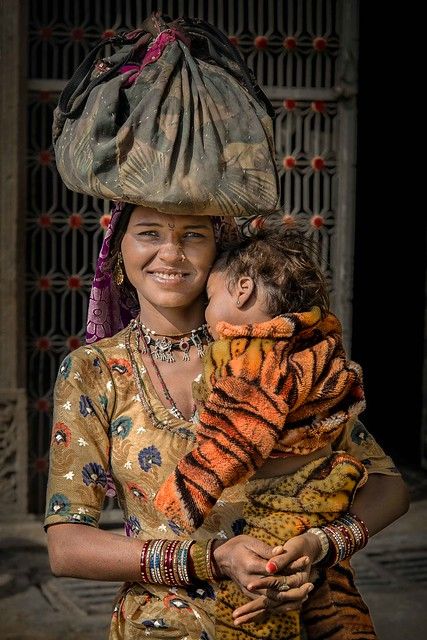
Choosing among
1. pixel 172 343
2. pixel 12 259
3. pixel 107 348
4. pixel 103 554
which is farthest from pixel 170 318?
pixel 12 259

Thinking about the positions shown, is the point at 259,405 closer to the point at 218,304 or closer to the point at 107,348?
the point at 218,304

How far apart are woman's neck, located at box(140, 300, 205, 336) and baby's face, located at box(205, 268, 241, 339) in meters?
0.10

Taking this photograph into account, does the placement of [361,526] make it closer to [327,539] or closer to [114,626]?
[327,539]

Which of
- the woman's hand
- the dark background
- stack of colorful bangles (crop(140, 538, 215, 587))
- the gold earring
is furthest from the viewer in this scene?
the dark background

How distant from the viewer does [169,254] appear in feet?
7.64

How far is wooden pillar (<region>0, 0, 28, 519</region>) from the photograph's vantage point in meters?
5.46

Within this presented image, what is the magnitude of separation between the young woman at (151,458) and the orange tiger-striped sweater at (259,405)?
138mm

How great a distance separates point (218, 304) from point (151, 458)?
1.23 feet

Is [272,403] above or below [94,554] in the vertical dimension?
above

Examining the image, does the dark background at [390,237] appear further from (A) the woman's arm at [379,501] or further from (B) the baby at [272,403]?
(B) the baby at [272,403]

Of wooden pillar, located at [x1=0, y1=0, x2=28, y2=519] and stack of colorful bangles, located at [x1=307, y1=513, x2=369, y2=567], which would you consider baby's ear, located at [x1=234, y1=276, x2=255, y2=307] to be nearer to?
stack of colorful bangles, located at [x1=307, y1=513, x2=369, y2=567]

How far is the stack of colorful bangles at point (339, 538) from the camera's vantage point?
2215mm

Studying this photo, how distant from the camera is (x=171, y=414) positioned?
2.37 metres

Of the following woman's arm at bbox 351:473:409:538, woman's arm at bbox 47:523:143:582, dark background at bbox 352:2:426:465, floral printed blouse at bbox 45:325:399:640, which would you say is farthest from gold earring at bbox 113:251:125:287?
dark background at bbox 352:2:426:465
